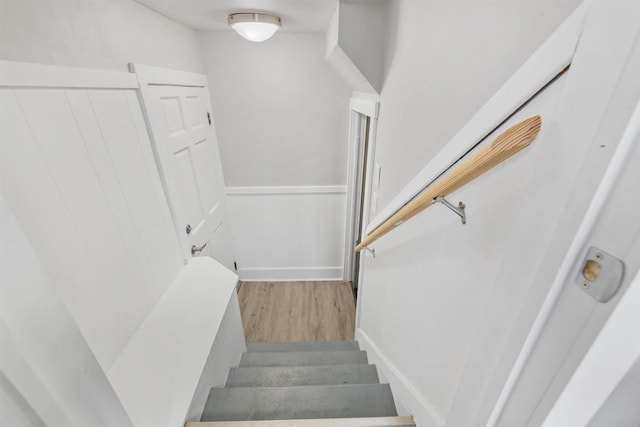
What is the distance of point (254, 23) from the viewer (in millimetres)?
1751

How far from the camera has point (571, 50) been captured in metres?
0.42

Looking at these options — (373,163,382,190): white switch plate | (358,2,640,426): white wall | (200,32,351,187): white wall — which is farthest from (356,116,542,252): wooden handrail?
(200,32,351,187): white wall

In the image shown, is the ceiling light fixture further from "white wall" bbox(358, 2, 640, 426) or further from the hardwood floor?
the hardwood floor

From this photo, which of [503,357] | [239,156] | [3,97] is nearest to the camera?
[503,357]

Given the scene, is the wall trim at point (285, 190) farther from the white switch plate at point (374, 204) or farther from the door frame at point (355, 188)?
the white switch plate at point (374, 204)

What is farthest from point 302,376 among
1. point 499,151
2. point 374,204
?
point 499,151

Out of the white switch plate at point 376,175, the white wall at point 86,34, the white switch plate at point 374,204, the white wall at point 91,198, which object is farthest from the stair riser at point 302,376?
the white wall at point 86,34

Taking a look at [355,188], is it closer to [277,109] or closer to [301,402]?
[277,109]

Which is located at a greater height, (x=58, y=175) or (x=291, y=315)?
(x=58, y=175)

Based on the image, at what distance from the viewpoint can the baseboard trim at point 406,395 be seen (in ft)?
3.28

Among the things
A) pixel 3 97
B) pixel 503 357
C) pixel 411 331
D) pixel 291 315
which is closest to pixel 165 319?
pixel 3 97

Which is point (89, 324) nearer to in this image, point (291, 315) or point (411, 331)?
point (411, 331)

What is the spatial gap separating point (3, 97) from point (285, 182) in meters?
2.14

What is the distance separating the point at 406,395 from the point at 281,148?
2.19m
